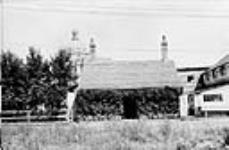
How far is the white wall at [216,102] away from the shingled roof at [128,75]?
4.40 m

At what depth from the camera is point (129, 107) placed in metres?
33.7

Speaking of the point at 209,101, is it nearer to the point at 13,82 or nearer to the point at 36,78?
the point at 36,78

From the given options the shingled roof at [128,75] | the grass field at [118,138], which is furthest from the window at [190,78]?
the grass field at [118,138]

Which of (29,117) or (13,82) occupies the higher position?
(13,82)

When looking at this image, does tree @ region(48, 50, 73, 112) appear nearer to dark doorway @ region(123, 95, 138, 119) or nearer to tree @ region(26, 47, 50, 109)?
tree @ region(26, 47, 50, 109)

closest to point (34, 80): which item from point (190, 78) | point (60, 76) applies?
point (60, 76)

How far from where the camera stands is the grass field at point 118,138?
38.4 feet

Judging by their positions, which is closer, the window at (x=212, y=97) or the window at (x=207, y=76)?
the window at (x=212, y=97)

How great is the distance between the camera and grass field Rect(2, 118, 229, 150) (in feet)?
38.4

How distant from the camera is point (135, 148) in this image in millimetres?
11461

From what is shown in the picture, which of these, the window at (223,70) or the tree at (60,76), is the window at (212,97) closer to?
the window at (223,70)

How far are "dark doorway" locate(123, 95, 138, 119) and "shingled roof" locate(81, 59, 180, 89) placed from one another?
0.90m

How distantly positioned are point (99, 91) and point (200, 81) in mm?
22663

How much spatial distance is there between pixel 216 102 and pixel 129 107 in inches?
316
